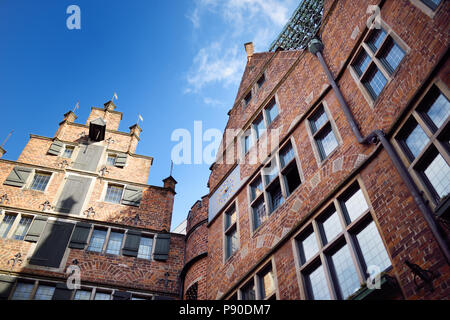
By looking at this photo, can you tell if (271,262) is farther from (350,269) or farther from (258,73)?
(258,73)

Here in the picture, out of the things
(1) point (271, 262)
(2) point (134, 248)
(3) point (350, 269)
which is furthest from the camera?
(2) point (134, 248)

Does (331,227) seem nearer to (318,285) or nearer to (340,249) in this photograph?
(340,249)

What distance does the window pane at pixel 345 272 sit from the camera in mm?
6410

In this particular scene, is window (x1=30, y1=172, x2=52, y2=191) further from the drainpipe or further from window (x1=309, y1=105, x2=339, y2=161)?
the drainpipe

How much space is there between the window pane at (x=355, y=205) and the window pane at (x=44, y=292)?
9.48m

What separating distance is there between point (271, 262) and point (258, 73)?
835 centimetres

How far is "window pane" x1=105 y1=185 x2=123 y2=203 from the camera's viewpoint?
15.5 m

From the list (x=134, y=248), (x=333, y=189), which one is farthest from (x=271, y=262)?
(x=134, y=248)

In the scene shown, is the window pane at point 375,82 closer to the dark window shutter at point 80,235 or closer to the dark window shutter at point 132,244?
the dark window shutter at point 132,244

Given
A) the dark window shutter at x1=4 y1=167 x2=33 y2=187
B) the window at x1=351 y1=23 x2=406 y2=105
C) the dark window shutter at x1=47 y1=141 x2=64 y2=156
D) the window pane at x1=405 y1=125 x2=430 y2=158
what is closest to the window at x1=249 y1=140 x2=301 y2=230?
the window at x1=351 y1=23 x2=406 y2=105

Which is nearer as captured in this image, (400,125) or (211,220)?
(400,125)

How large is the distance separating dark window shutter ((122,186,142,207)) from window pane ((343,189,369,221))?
9.88 metres
